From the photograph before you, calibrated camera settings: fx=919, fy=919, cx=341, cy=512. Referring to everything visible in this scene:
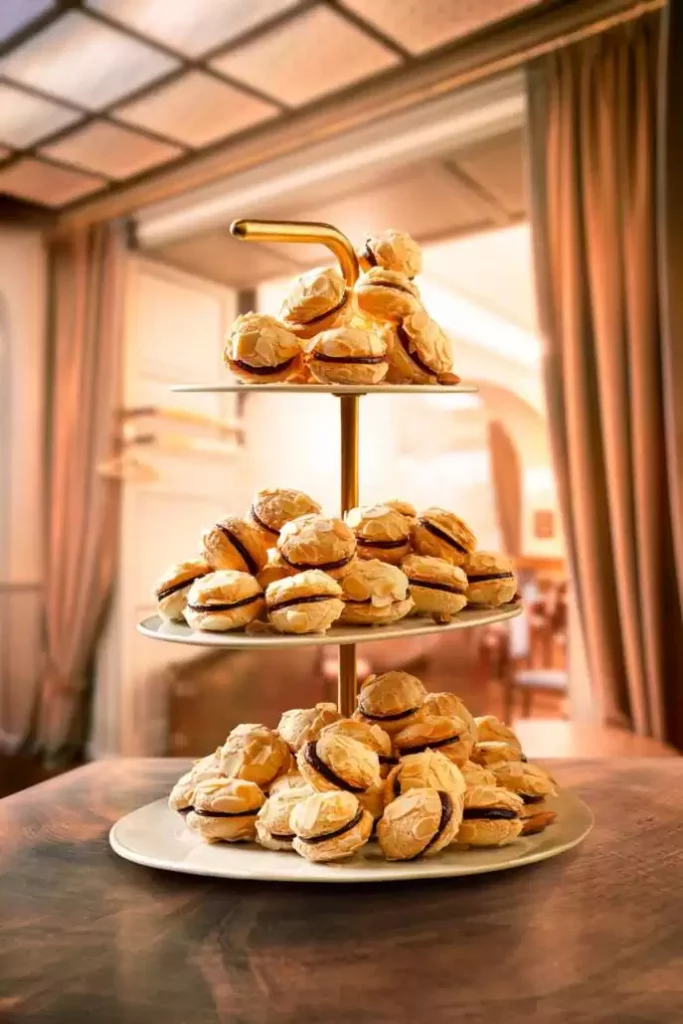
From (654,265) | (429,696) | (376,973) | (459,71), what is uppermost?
(459,71)

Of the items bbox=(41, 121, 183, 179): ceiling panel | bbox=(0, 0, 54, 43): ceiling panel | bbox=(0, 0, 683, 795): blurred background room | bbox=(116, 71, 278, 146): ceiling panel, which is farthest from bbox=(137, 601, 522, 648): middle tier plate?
bbox=(41, 121, 183, 179): ceiling panel

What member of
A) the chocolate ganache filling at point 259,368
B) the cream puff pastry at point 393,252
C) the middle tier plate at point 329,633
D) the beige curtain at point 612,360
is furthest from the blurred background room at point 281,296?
the chocolate ganache filling at point 259,368

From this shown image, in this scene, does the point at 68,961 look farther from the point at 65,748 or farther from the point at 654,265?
the point at 65,748

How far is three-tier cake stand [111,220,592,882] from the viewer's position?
2.59 feet

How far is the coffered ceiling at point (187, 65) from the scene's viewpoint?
269 cm

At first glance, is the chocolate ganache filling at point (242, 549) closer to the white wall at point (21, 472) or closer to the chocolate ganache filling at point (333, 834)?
the chocolate ganache filling at point (333, 834)

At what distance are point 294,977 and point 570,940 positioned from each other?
8.2 inches

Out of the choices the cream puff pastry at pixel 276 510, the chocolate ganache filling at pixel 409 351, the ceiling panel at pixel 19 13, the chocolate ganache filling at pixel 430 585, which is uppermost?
the ceiling panel at pixel 19 13

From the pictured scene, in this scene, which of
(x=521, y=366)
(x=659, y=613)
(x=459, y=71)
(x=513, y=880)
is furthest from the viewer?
(x=521, y=366)

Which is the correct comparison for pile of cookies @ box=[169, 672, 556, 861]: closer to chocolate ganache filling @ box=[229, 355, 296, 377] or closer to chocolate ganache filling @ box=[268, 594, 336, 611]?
chocolate ganache filling @ box=[268, 594, 336, 611]

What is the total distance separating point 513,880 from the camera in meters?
0.81

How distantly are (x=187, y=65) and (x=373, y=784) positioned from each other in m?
2.79

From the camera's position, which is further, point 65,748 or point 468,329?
point 468,329

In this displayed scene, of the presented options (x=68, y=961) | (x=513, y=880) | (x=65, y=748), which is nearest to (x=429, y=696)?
(x=513, y=880)
